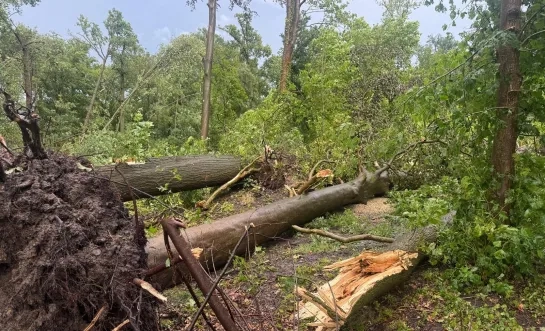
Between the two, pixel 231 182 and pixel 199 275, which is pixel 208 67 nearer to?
pixel 231 182

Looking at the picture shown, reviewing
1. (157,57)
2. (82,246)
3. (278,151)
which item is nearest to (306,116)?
(278,151)

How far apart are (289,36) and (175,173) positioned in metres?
9.70

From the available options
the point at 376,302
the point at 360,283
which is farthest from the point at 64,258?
the point at 376,302

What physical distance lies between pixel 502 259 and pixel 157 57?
1843cm

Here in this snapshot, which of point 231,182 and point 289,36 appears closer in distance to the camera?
point 231,182

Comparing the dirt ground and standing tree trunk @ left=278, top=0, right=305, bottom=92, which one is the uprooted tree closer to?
the dirt ground

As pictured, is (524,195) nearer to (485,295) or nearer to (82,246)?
(485,295)

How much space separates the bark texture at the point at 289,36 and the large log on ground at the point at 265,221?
6.15 m

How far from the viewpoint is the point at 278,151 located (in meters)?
7.45

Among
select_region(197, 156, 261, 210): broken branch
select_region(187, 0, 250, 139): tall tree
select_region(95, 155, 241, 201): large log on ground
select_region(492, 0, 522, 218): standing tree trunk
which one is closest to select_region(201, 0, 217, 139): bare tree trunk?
select_region(187, 0, 250, 139): tall tree

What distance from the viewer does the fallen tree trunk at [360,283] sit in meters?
2.46

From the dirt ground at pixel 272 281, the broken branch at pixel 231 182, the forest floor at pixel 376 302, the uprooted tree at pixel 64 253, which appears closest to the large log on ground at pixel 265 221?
the dirt ground at pixel 272 281

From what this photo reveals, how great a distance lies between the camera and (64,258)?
1732 mm

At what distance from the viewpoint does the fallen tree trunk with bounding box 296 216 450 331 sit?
2.46 meters
